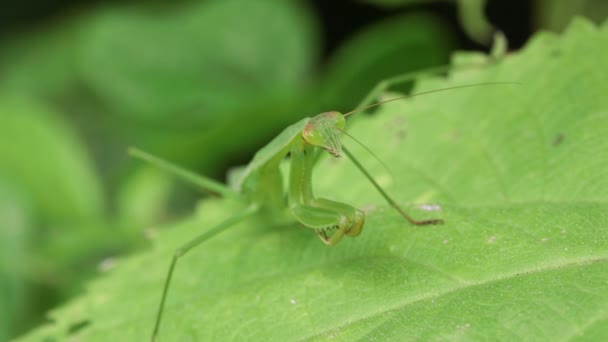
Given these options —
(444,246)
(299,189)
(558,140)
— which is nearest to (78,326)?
(299,189)

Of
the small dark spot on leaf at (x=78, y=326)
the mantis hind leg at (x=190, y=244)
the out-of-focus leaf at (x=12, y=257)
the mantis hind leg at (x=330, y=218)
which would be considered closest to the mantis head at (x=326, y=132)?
the mantis hind leg at (x=330, y=218)

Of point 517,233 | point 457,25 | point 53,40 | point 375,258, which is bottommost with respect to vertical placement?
point 517,233

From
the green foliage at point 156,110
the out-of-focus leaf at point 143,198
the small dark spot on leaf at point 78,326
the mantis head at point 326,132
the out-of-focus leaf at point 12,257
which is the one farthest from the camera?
the out-of-focus leaf at point 143,198

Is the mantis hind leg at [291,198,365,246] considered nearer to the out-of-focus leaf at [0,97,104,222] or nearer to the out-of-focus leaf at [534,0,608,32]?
the out-of-focus leaf at [534,0,608,32]

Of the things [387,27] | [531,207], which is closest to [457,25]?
[387,27]

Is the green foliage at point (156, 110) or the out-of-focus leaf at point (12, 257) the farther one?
the green foliage at point (156, 110)

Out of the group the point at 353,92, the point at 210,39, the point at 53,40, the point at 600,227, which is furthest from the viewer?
the point at 53,40

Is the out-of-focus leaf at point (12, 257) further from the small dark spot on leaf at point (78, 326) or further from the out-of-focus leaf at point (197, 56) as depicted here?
the small dark spot on leaf at point (78, 326)

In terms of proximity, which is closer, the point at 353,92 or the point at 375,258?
A: the point at 375,258

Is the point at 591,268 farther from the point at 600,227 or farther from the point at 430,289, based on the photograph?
the point at 430,289
